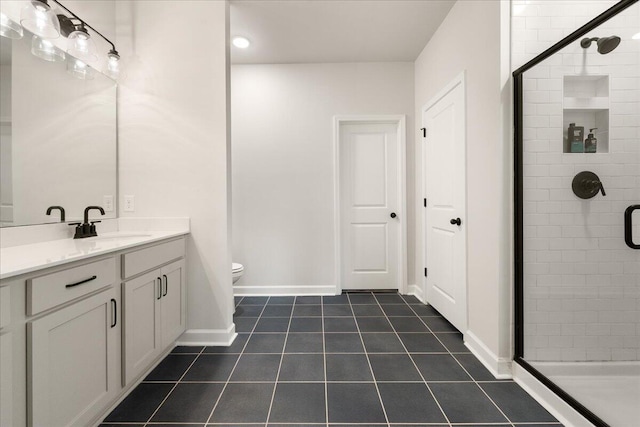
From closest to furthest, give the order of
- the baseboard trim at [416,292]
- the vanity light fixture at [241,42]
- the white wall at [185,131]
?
1. the white wall at [185,131]
2. the vanity light fixture at [241,42]
3. the baseboard trim at [416,292]

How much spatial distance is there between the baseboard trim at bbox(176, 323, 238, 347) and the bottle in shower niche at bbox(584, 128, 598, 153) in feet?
8.73

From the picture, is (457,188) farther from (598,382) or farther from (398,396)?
(398,396)

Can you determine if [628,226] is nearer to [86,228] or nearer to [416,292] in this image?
[416,292]

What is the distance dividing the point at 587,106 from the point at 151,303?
2833mm

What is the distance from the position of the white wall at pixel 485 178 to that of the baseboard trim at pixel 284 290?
5.25 feet

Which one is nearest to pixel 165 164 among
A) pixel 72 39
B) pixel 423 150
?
pixel 72 39

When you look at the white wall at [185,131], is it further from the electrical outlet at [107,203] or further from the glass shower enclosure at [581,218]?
the glass shower enclosure at [581,218]

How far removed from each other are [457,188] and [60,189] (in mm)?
2808

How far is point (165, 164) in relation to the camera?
86.7 inches

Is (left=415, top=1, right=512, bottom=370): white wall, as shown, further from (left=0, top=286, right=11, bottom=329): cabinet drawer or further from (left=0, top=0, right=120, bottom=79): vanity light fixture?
(left=0, top=0, right=120, bottom=79): vanity light fixture

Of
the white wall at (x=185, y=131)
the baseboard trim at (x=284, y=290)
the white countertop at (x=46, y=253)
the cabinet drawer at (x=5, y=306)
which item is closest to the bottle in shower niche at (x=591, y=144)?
the white wall at (x=185, y=131)

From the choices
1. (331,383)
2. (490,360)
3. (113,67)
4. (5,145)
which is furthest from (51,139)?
(490,360)

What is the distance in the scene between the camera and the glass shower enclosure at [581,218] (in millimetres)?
1510

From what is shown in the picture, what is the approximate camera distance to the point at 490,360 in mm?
1816
